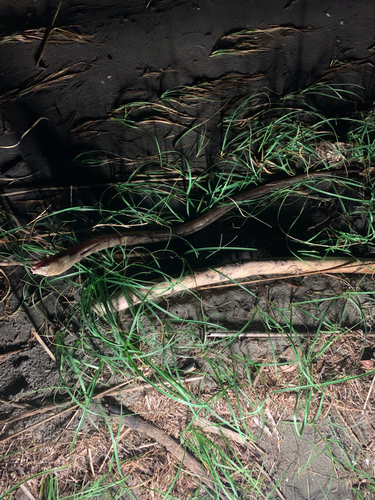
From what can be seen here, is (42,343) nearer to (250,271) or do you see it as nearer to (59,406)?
(59,406)

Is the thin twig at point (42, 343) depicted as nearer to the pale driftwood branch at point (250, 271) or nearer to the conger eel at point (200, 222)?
the pale driftwood branch at point (250, 271)

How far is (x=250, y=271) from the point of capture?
1587mm

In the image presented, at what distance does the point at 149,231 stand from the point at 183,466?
1.40 metres

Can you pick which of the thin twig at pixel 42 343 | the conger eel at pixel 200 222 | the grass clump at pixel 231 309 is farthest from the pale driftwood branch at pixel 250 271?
the thin twig at pixel 42 343

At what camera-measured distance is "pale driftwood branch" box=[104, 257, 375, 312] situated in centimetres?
154

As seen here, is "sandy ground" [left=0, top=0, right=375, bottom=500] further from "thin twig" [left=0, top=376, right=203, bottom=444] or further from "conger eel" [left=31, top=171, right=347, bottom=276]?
"thin twig" [left=0, top=376, right=203, bottom=444]

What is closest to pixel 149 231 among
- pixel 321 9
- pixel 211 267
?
pixel 211 267

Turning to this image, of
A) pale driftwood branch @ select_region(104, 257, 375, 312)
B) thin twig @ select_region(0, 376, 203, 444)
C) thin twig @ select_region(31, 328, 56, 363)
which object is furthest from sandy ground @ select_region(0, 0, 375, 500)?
thin twig @ select_region(0, 376, 203, 444)

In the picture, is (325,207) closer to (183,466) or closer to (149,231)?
(149,231)

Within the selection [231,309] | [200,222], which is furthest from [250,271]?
[200,222]

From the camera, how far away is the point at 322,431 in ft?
5.52

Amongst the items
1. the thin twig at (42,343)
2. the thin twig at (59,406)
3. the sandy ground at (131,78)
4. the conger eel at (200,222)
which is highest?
the sandy ground at (131,78)

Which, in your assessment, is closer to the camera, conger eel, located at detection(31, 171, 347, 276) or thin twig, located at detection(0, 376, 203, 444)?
conger eel, located at detection(31, 171, 347, 276)

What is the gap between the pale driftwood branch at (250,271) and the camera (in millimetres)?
1544
